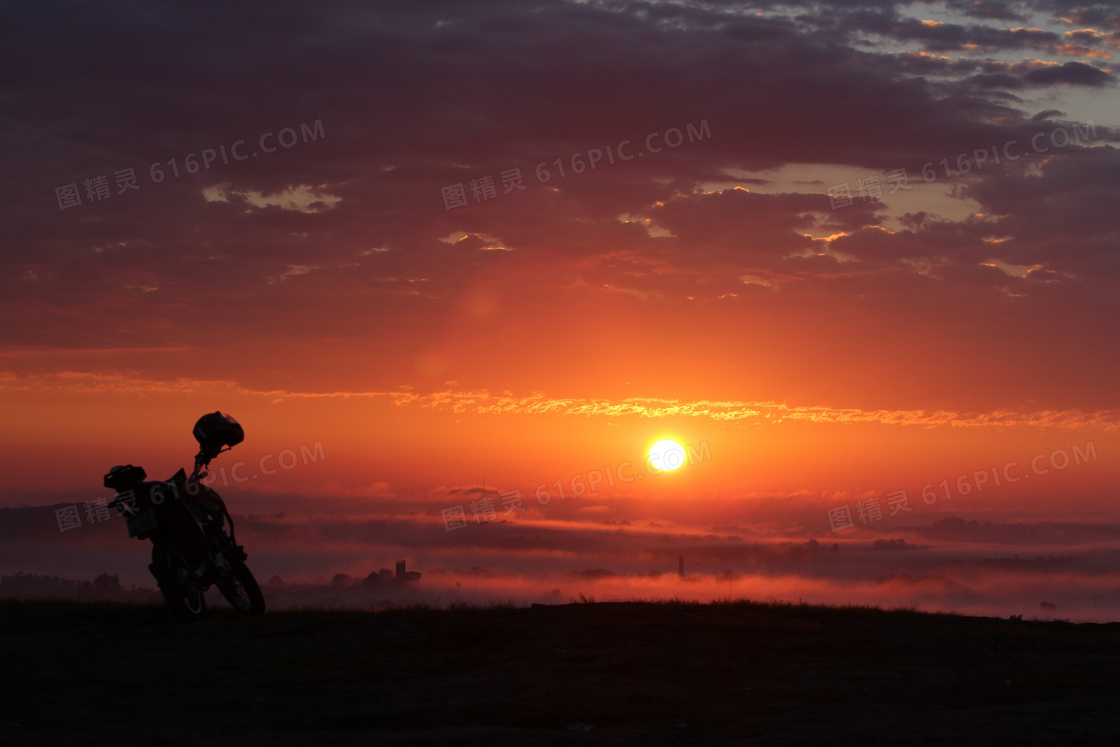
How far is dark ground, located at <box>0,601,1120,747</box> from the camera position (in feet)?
28.0

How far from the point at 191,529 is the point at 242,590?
1.74 metres

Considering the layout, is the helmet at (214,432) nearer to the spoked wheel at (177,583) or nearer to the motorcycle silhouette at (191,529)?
the motorcycle silhouette at (191,529)

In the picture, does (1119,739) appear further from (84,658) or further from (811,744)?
(84,658)

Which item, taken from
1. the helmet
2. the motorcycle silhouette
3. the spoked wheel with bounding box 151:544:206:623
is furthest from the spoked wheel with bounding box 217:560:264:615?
the helmet

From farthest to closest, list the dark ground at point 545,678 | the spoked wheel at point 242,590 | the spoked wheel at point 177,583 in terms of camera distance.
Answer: the spoked wheel at point 242,590 → the spoked wheel at point 177,583 → the dark ground at point 545,678

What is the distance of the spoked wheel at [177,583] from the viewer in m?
13.9

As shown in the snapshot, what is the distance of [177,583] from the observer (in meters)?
14.0

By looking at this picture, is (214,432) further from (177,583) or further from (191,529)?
(177,583)

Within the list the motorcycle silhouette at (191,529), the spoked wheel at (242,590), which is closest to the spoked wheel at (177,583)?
the motorcycle silhouette at (191,529)

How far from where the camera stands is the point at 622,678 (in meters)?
10.8

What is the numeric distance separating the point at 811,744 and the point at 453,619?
23.8 feet

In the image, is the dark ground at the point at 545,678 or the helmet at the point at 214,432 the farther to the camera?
the helmet at the point at 214,432

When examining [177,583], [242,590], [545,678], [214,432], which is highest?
[214,432]

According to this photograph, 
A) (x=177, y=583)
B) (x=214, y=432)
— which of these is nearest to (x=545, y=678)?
(x=177, y=583)
